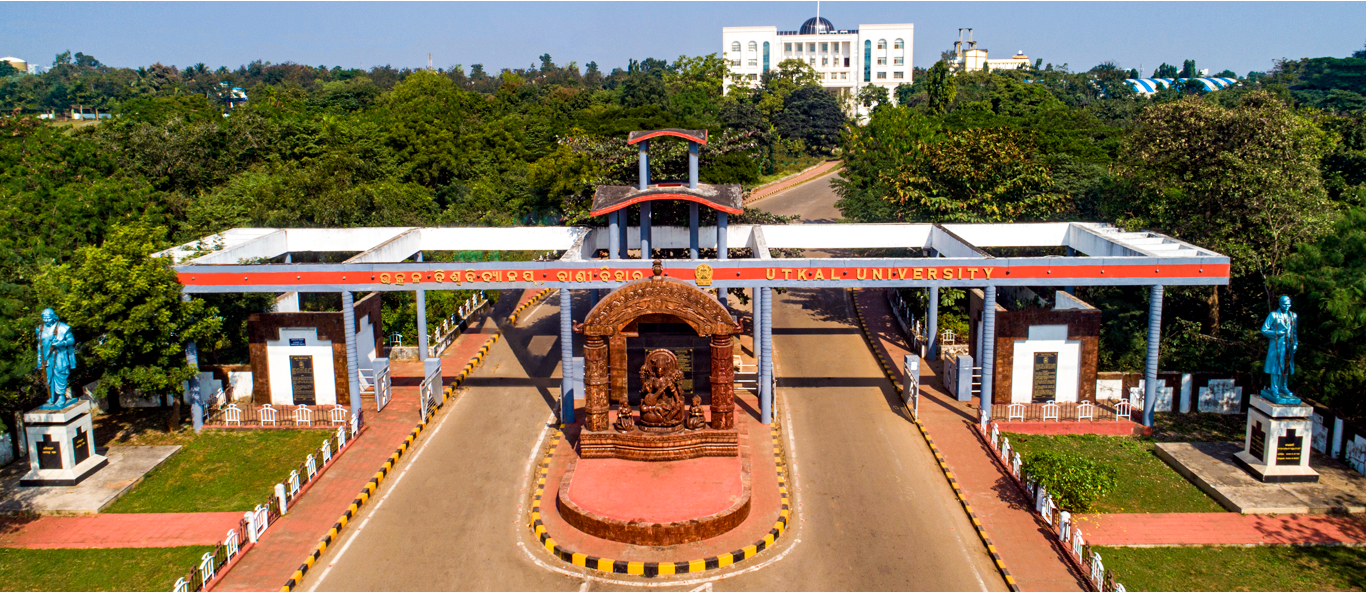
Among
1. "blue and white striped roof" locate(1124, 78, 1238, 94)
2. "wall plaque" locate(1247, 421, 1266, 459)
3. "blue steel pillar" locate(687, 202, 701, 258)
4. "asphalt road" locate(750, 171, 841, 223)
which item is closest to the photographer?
"wall plaque" locate(1247, 421, 1266, 459)

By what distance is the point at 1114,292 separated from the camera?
3312 centimetres

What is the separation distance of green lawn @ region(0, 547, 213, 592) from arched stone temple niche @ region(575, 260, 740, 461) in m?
9.07

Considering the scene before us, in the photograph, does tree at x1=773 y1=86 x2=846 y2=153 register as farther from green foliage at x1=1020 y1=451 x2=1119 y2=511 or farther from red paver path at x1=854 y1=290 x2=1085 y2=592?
green foliage at x1=1020 y1=451 x2=1119 y2=511

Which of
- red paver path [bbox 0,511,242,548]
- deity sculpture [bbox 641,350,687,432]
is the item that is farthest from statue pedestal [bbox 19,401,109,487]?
deity sculpture [bbox 641,350,687,432]

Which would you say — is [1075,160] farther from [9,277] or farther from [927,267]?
[9,277]

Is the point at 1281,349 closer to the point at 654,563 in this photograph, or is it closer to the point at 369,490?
the point at 654,563

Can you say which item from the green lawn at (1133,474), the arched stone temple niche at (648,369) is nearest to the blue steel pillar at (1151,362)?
the green lawn at (1133,474)

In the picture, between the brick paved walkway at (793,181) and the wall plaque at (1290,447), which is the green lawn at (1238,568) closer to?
the wall plaque at (1290,447)

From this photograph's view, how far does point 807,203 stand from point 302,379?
51.0 metres

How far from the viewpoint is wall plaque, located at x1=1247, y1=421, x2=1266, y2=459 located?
20922mm

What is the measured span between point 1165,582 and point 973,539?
11.8 feet

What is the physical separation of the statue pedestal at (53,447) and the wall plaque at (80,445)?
24 mm

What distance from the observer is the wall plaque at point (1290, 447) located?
20609mm

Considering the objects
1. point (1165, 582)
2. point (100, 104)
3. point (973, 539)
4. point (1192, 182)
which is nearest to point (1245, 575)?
point (1165, 582)
